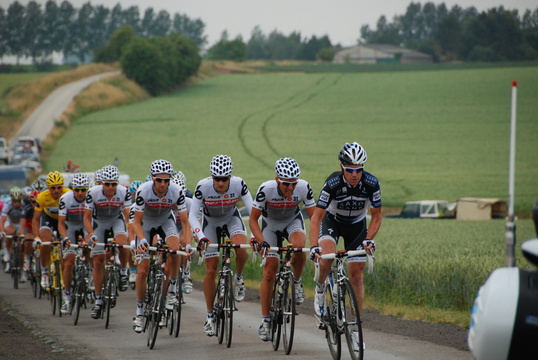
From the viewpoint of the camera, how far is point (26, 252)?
19.4m

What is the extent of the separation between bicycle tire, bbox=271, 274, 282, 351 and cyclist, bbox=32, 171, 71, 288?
6.24 meters

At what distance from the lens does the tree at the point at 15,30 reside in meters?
186

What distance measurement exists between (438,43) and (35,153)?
88.1 m

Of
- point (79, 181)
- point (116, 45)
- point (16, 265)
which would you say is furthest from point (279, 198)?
point (116, 45)

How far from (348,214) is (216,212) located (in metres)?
2.40

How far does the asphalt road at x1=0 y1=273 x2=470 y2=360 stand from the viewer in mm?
9922

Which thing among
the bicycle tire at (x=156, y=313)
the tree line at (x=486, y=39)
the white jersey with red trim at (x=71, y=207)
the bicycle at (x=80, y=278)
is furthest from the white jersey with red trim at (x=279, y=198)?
the tree line at (x=486, y=39)

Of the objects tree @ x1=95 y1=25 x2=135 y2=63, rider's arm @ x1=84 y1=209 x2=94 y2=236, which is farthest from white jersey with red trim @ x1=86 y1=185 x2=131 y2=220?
tree @ x1=95 y1=25 x2=135 y2=63

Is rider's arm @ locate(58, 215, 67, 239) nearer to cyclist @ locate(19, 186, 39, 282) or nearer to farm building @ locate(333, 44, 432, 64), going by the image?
cyclist @ locate(19, 186, 39, 282)

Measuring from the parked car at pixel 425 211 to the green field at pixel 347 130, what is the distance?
8.26 feet

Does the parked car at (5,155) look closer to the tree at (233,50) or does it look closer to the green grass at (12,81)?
the green grass at (12,81)

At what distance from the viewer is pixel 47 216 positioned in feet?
52.0

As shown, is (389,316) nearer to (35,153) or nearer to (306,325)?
(306,325)

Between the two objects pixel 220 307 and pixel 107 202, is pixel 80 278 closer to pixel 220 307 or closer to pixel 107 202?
pixel 107 202
